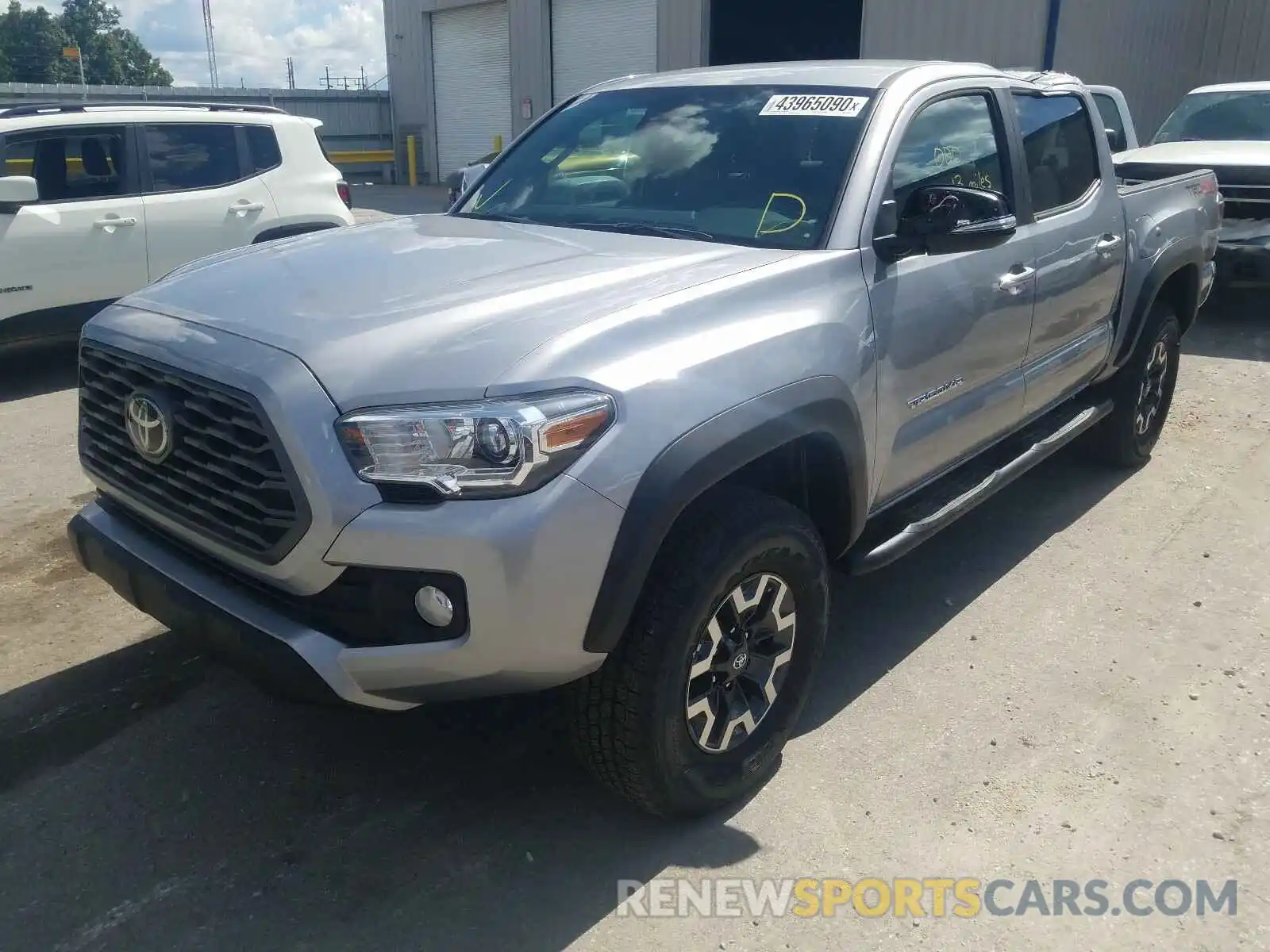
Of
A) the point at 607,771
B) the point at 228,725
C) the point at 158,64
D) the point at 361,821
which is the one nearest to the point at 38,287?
the point at 228,725

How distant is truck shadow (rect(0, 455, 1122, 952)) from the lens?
2539 millimetres

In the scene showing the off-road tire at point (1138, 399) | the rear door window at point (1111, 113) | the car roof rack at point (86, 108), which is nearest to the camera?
the off-road tire at point (1138, 399)

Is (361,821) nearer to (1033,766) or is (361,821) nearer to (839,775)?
(839,775)

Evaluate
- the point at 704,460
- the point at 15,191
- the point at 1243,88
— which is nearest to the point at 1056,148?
the point at 704,460

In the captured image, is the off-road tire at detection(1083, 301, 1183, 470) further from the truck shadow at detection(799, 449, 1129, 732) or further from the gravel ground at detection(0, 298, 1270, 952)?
the gravel ground at detection(0, 298, 1270, 952)

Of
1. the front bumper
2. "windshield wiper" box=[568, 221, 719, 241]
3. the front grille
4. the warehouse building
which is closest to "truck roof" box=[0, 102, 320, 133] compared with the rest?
the front grille

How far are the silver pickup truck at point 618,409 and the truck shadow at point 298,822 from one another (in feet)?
0.97

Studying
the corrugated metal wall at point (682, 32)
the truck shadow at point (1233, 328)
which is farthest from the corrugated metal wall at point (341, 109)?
the truck shadow at point (1233, 328)

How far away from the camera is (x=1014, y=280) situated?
3828 millimetres

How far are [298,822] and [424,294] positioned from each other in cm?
144

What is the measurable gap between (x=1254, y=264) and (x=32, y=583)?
28.6ft

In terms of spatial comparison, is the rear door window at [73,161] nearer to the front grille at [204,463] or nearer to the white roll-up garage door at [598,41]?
the front grille at [204,463]

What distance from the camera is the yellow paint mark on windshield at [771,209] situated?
325cm

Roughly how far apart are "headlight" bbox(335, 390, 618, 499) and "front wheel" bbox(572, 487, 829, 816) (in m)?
0.46
